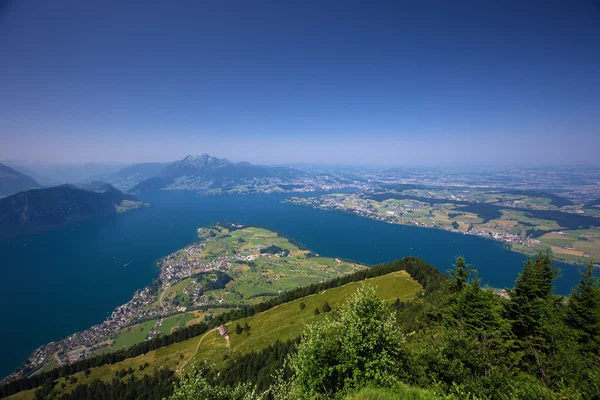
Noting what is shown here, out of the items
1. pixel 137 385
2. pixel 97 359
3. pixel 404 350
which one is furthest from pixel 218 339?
pixel 404 350

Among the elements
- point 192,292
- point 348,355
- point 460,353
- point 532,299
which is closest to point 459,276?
point 532,299

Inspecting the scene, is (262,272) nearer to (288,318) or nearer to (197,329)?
(197,329)

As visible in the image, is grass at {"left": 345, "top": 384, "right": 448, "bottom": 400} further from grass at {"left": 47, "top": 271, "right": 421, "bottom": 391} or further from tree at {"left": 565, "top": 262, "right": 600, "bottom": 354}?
grass at {"left": 47, "top": 271, "right": 421, "bottom": 391}

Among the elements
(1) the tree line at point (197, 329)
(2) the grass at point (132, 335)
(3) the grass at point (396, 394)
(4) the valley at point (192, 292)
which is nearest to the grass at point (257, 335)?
(1) the tree line at point (197, 329)

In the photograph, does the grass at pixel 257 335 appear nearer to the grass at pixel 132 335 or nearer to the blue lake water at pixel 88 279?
the grass at pixel 132 335

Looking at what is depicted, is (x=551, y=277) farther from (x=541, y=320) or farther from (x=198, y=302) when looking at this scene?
(x=198, y=302)
